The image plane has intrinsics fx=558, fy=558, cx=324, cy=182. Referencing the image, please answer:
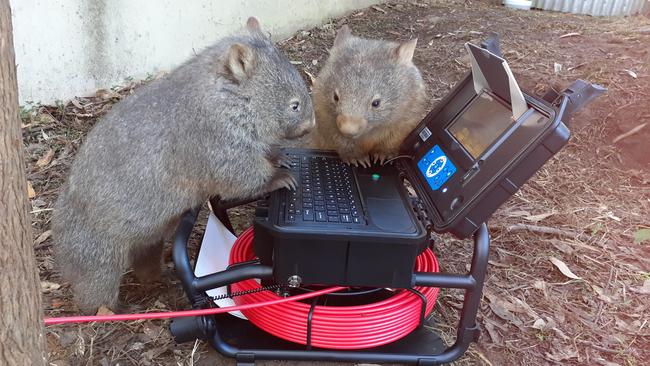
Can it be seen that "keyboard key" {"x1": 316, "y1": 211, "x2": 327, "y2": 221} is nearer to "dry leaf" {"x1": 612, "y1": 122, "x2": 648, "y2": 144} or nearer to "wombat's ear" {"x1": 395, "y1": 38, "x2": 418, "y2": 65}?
"wombat's ear" {"x1": 395, "y1": 38, "x2": 418, "y2": 65}

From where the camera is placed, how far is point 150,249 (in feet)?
9.61

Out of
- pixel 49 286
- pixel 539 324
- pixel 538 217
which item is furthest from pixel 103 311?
pixel 538 217

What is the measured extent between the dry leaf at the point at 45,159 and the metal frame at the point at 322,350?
6.69ft

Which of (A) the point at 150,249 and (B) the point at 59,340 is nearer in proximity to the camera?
(B) the point at 59,340

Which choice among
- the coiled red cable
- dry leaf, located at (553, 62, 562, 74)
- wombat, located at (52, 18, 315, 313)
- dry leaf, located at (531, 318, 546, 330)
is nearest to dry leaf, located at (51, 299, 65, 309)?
wombat, located at (52, 18, 315, 313)

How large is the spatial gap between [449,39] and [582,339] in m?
4.08

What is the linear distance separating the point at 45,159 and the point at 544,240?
3.38 meters

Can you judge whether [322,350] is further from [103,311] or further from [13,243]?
[13,243]

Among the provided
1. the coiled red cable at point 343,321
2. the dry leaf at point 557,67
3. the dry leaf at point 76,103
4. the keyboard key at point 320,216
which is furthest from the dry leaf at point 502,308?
the dry leaf at point 76,103

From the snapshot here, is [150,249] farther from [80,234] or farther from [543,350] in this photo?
[543,350]

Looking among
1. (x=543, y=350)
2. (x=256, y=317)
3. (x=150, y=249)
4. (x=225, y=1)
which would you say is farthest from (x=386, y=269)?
(x=225, y=1)

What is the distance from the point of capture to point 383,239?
78.0 inches

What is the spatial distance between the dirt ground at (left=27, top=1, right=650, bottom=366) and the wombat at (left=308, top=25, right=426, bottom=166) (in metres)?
0.80

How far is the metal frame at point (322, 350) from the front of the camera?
214 centimetres
